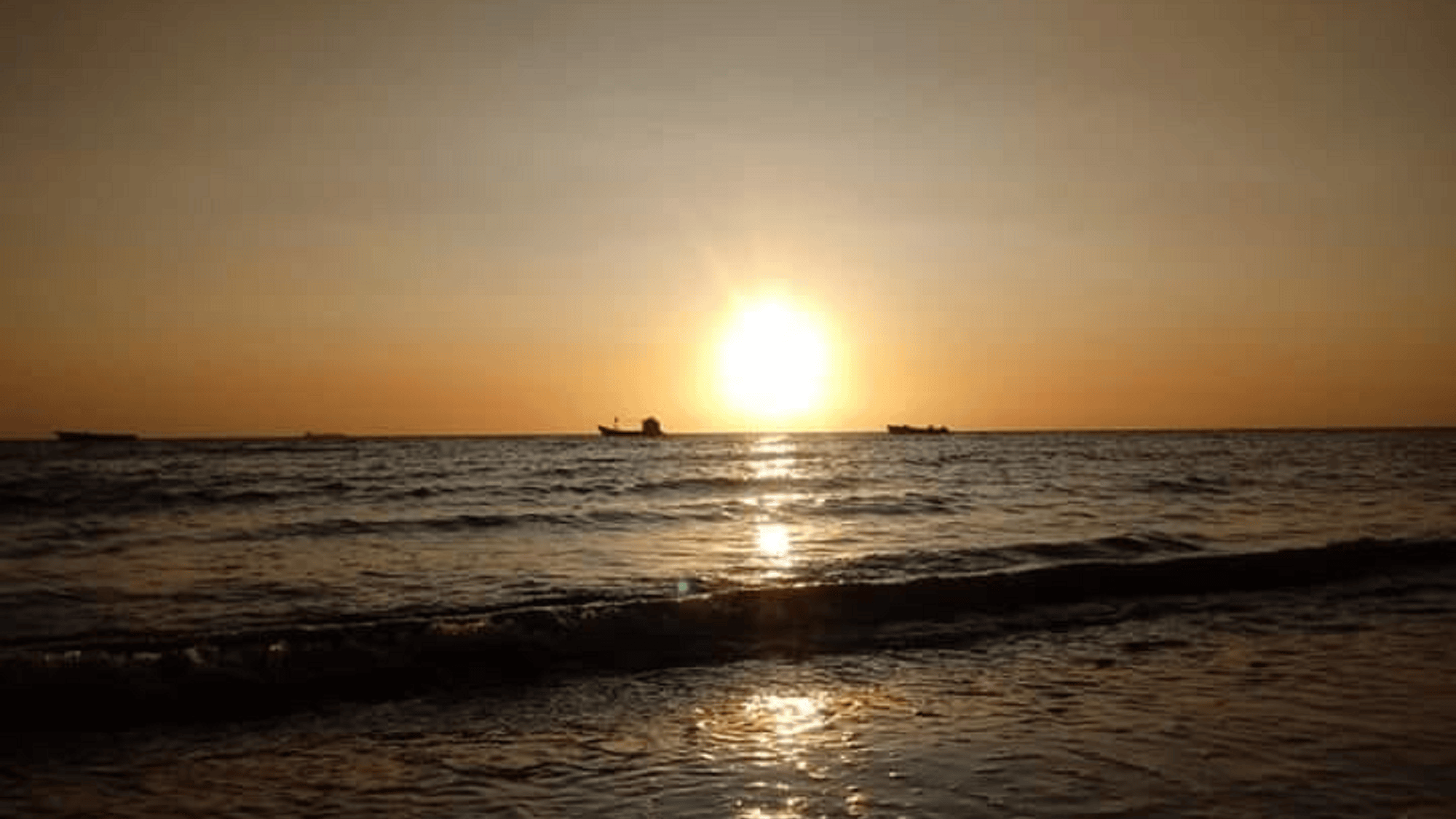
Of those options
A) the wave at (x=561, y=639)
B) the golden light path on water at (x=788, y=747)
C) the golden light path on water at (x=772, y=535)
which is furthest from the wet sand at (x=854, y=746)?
the golden light path on water at (x=772, y=535)

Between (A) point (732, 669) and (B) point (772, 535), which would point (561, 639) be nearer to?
(A) point (732, 669)

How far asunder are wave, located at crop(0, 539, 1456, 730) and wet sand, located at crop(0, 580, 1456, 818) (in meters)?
0.76

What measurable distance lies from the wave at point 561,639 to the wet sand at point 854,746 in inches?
29.8

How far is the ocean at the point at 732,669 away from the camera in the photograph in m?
6.42

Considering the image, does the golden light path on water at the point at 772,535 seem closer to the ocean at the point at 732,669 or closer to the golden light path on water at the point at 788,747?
the ocean at the point at 732,669

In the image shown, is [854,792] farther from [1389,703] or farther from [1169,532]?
[1169,532]

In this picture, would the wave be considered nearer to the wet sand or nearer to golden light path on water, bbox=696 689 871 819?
the wet sand

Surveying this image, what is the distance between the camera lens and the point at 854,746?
7.22m

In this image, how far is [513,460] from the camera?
7362 centimetres

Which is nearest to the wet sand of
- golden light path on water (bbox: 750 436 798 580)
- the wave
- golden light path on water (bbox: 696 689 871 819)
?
golden light path on water (bbox: 696 689 871 819)

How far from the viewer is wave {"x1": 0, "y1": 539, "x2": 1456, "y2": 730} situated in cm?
958

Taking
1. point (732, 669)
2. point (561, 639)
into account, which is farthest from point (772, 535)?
point (732, 669)

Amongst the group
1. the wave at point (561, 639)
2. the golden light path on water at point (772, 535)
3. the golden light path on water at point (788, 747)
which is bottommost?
the golden light path on water at point (772, 535)

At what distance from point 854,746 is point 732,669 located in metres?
3.54
